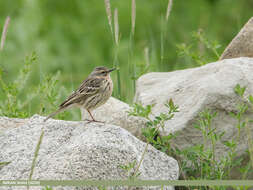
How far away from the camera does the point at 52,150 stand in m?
4.79

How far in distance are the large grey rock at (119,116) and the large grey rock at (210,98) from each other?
0.28m

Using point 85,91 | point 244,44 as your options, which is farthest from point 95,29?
point 244,44

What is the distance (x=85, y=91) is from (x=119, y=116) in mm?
640

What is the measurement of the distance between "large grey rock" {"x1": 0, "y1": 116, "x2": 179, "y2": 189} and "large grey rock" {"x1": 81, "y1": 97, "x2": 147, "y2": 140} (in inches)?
16.6

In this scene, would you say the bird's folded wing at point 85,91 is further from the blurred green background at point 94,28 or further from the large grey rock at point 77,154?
the blurred green background at point 94,28

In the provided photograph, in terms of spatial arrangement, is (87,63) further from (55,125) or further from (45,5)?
(55,125)

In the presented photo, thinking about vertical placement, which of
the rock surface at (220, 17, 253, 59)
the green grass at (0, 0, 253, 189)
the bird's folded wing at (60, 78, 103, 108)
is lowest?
the green grass at (0, 0, 253, 189)

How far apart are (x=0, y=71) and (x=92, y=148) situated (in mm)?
2211

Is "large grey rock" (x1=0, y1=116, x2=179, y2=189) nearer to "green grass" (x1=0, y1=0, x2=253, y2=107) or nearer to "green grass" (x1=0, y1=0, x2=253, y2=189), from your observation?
"green grass" (x1=0, y1=0, x2=253, y2=189)

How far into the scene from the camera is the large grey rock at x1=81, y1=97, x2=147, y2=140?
17.9 ft

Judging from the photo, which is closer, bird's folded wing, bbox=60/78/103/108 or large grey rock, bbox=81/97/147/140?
large grey rock, bbox=81/97/147/140

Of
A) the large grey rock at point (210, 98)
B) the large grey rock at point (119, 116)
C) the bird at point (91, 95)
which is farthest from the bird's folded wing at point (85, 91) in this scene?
the large grey rock at point (210, 98)

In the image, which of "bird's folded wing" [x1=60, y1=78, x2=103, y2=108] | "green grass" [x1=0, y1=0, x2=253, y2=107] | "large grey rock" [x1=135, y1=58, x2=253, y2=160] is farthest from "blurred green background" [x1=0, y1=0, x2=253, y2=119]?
"large grey rock" [x1=135, y1=58, x2=253, y2=160]

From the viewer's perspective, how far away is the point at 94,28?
475 inches
